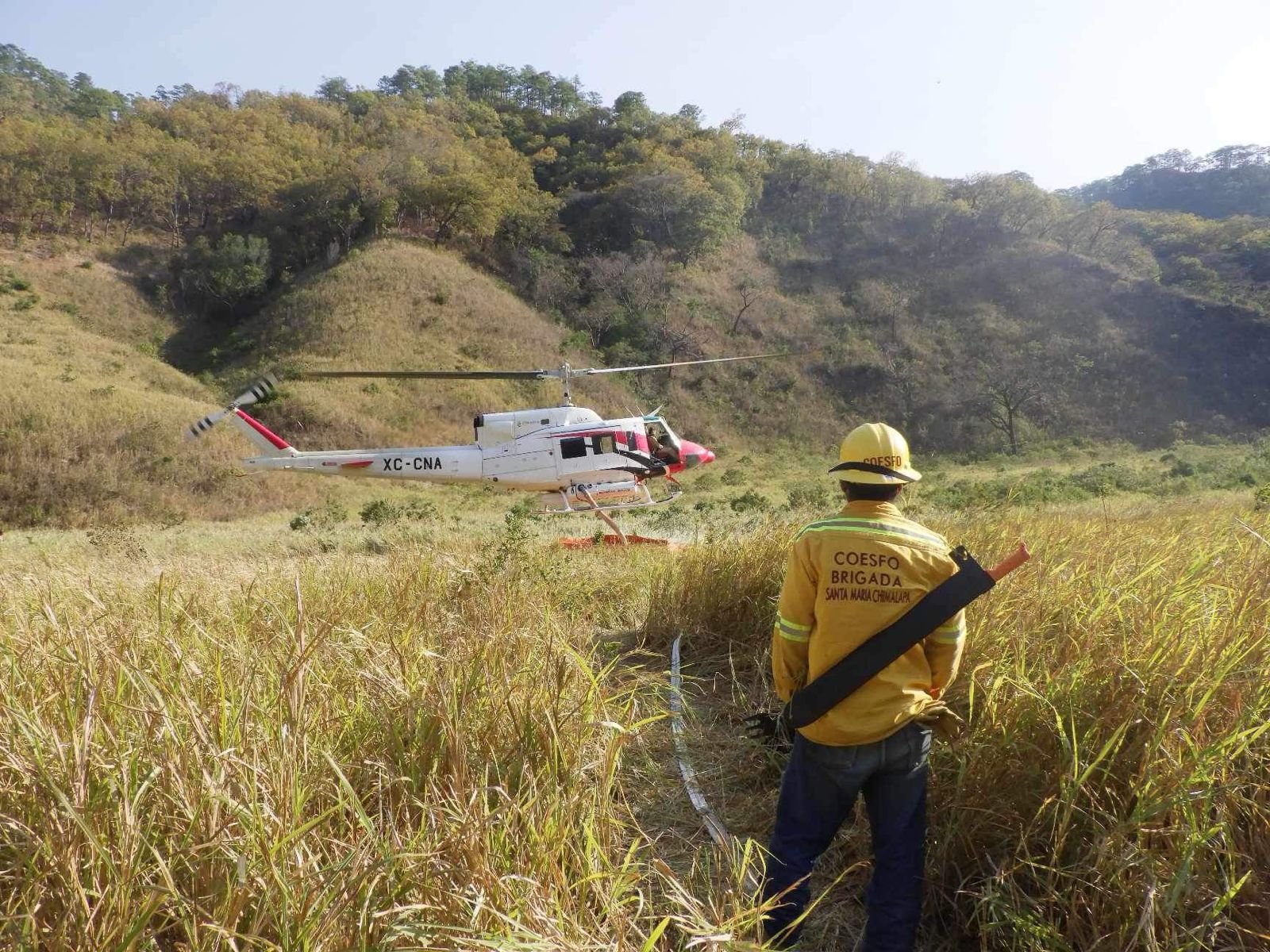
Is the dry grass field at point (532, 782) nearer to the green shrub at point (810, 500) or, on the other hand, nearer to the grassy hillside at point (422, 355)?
the green shrub at point (810, 500)

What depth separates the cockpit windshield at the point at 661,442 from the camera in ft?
43.4

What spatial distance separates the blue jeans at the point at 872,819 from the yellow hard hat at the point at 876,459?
2.76 ft

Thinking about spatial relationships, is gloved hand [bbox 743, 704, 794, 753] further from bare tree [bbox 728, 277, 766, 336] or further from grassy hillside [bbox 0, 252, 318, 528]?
bare tree [bbox 728, 277, 766, 336]

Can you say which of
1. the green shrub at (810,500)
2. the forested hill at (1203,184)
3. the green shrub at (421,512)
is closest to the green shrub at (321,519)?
the green shrub at (421,512)

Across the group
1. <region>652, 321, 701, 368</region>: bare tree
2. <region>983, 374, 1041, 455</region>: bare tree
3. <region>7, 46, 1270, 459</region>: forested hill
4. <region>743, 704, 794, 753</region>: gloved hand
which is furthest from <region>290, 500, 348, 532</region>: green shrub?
<region>983, 374, 1041, 455</region>: bare tree

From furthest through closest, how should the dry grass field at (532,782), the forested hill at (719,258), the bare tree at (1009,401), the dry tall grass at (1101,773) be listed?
the forested hill at (719,258), the bare tree at (1009,401), the dry tall grass at (1101,773), the dry grass field at (532,782)

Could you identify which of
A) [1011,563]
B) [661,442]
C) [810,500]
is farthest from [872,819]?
[810,500]

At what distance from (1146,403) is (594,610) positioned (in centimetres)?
4496

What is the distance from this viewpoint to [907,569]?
251 cm

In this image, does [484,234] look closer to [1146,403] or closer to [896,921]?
[1146,403]

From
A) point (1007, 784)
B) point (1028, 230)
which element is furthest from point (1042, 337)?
point (1007, 784)

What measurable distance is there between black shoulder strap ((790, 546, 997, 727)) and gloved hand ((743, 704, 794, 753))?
591 mm

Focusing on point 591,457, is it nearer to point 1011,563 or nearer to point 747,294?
point 1011,563

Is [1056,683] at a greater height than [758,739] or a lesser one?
greater
